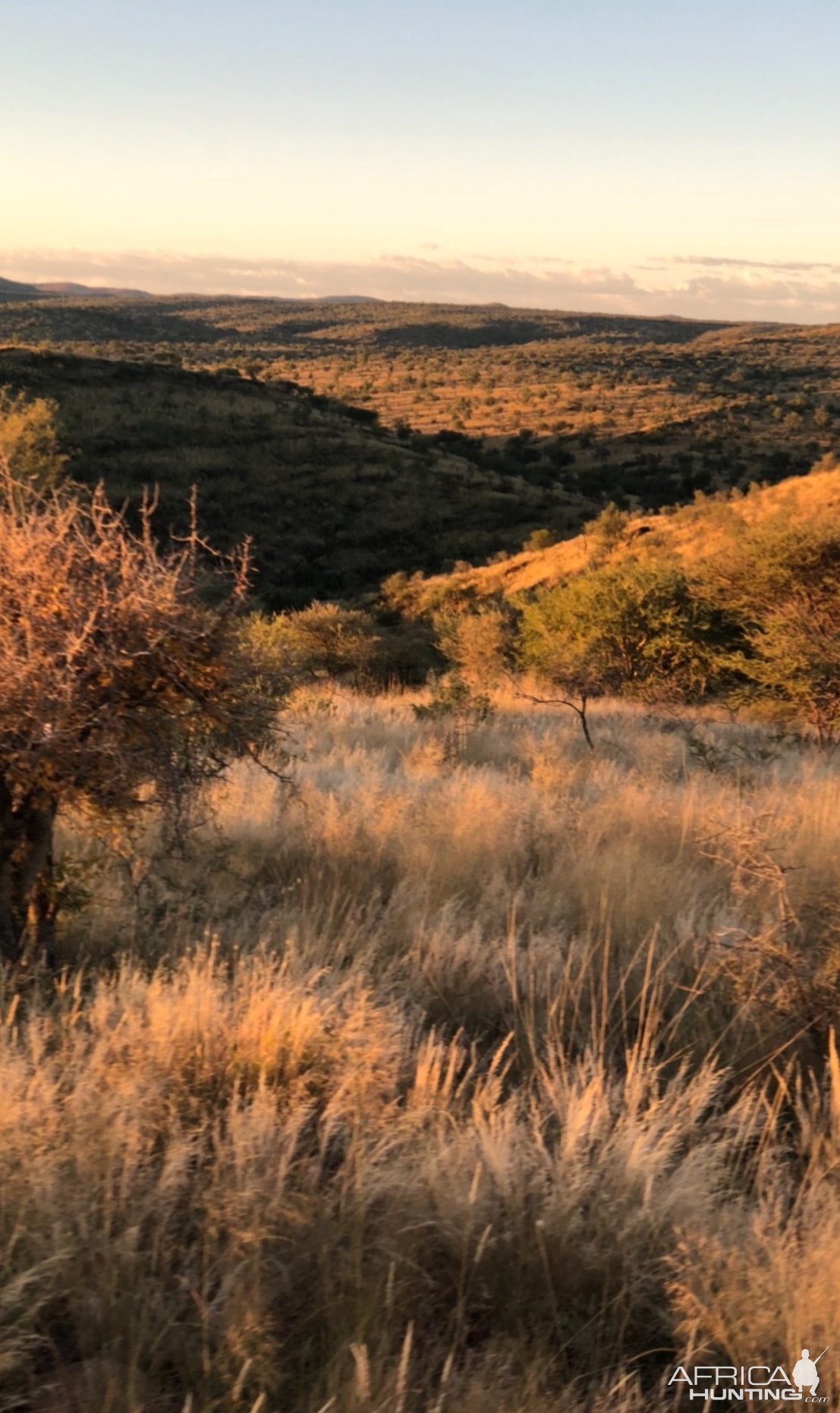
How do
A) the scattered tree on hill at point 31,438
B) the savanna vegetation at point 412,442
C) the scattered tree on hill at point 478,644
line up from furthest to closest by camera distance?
the savanna vegetation at point 412,442, the scattered tree on hill at point 31,438, the scattered tree on hill at point 478,644

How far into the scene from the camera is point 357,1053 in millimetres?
2471

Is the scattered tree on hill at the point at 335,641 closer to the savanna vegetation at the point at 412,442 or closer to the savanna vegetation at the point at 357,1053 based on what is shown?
the savanna vegetation at the point at 412,442

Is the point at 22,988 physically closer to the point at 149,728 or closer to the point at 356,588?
the point at 149,728

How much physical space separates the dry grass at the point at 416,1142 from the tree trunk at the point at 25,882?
0.20 metres

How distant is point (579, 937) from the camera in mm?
3607

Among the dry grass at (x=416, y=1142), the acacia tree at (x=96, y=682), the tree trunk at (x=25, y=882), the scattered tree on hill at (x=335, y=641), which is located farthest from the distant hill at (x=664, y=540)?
the tree trunk at (x=25, y=882)

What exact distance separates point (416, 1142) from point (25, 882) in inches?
68.0

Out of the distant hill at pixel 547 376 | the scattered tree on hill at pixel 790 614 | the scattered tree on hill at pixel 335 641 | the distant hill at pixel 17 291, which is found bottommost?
the scattered tree on hill at pixel 335 641

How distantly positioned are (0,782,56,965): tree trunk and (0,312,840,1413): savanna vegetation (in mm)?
17

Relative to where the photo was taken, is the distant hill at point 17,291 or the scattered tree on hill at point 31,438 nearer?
the scattered tree on hill at point 31,438

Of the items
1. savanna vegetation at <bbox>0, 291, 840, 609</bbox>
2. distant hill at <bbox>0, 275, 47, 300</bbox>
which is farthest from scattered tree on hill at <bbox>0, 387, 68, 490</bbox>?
distant hill at <bbox>0, 275, 47, 300</bbox>

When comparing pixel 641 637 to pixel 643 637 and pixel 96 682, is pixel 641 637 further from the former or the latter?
pixel 96 682

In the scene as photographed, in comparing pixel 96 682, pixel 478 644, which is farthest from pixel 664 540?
pixel 96 682

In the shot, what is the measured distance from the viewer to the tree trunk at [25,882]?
3008 millimetres
